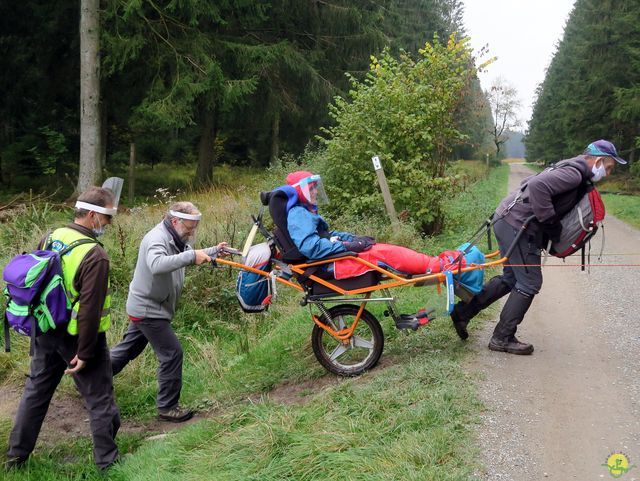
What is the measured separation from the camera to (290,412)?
14.1 ft

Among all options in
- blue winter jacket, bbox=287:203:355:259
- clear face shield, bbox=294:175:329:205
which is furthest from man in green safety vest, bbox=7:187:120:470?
clear face shield, bbox=294:175:329:205

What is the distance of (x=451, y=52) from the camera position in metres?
10.7

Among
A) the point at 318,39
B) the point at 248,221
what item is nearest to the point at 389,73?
the point at 248,221

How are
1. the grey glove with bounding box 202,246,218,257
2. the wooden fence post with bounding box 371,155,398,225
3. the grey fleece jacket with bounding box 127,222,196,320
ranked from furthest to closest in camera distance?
the wooden fence post with bounding box 371,155,398,225 < the grey glove with bounding box 202,246,218,257 < the grey fleece jacket with bounding box 127,222,196,320

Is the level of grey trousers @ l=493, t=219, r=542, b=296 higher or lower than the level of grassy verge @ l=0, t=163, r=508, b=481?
higher

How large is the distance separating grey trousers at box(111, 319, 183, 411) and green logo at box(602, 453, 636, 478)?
3.53 m

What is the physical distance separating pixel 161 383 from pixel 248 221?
498 cm

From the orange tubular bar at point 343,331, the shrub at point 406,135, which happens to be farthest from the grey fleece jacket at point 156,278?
the shrub at point 406,135

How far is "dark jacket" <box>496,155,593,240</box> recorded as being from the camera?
4840 millimetres

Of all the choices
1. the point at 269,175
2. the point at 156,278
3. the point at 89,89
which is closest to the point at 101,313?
the point at 156,278

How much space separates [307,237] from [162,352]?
67.8 inches

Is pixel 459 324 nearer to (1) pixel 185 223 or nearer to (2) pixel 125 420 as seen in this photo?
(1) pixel 185 223

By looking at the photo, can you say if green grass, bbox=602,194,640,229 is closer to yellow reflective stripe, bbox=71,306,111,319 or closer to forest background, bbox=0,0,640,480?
forest background, bbox=0,0,640,480

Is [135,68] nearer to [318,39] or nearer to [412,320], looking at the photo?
[318,39]
